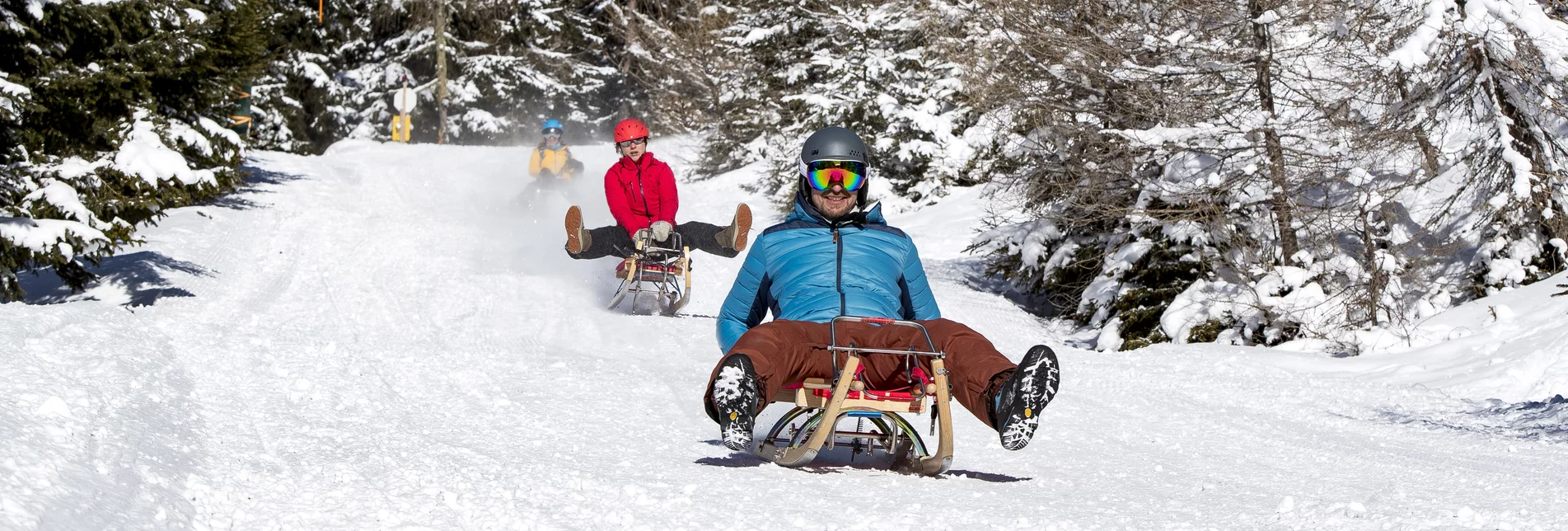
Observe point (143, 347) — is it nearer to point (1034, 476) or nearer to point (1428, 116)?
point (1034, 476)

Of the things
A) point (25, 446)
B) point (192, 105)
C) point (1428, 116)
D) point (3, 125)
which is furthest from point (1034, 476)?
point (192, 105)

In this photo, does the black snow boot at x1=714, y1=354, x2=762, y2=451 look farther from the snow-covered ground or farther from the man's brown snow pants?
the snow-covered ground

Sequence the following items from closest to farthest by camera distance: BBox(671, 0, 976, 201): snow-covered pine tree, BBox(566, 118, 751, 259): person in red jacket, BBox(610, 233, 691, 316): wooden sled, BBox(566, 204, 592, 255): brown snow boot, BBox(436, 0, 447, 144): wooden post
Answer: BBox(566, 204, 592, 255): brown snow boot, BBox(566, 118, 751, 259): person in red jacket, BBox(610, 233, 691, 316): wooden sled, BBox(671, 0, 976, 201): snow-covered pine tree, BBox(436, 0, 447, 144): wooden post

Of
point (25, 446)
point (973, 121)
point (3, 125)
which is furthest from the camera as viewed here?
point (973, 121)

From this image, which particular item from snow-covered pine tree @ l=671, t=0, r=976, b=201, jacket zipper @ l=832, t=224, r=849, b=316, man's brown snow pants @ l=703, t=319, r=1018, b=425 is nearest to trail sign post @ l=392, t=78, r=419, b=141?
snow-covered pine tree @ l=671, t=0, r=976, b=201

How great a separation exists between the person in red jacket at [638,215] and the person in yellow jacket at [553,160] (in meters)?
7.04

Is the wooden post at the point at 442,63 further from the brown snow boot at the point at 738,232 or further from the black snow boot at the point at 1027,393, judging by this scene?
the black snow boot at the point at 1027,393

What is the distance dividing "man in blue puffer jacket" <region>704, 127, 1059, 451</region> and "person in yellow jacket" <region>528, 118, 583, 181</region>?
14.3m

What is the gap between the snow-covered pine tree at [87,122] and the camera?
30.3 feet

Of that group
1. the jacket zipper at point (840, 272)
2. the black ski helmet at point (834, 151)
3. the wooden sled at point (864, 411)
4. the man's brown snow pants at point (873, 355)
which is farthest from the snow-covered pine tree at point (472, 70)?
the man's brown snow pants at point (873, 355)

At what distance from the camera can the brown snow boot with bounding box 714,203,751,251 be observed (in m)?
10.3

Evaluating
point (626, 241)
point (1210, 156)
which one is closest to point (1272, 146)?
point (1210, 156)

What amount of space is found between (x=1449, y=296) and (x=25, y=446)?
10.1 metres

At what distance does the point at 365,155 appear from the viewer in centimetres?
3000
